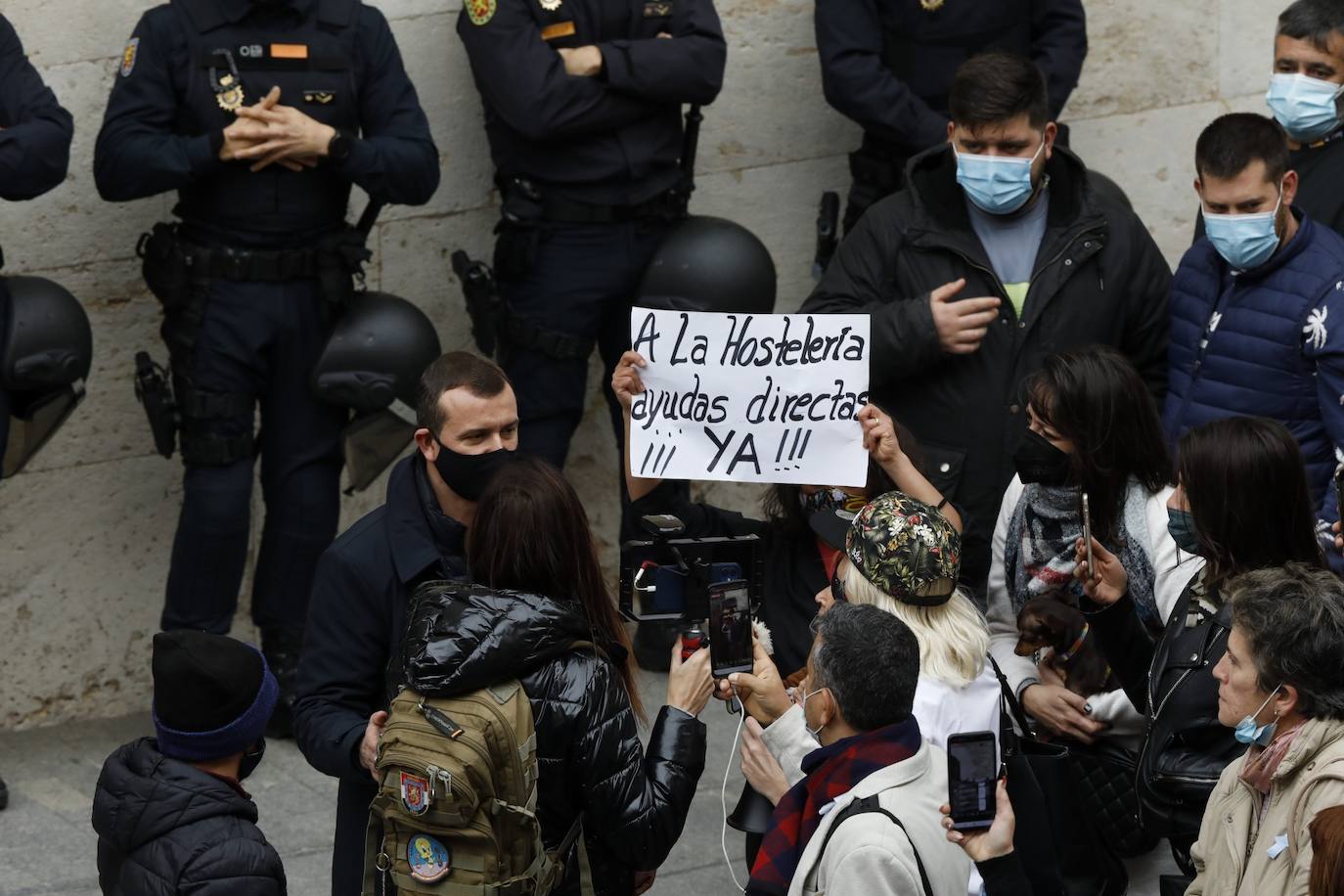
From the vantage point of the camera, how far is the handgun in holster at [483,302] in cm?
646

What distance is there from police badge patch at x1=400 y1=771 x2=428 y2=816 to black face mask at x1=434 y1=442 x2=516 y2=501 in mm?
913

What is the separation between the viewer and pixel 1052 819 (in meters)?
4.14

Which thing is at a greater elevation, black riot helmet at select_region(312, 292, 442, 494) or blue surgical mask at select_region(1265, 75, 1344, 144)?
blue surgical mask at select_region(1265, 75, 1344, 144)

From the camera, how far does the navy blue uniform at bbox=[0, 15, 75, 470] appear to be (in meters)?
5.54

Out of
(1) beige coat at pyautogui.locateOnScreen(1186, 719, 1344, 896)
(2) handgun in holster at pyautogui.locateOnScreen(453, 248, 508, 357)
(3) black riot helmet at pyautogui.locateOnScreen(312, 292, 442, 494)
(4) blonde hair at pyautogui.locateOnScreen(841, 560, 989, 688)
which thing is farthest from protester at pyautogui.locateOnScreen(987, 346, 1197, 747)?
(2) handgun in holster at pyautogui.locateOnScreen(453, 248, 508, 357)

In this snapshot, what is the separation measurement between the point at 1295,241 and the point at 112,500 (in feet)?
12.8

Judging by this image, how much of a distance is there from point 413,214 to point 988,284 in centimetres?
233

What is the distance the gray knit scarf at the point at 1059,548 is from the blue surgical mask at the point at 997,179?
3.24ft

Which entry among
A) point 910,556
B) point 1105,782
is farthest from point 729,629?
point 1105,782

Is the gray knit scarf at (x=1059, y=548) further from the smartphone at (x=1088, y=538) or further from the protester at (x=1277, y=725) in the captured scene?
the protester at (x=1277, y=725)

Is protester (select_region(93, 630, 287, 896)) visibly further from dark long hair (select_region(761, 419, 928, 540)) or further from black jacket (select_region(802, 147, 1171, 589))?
black jacket (select_region(802, 147, 1171, 589))

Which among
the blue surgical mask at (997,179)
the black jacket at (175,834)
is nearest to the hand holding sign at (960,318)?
the blue surgical mask at (997,179)

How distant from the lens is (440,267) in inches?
271

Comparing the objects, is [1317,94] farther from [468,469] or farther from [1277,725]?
[468,469]
